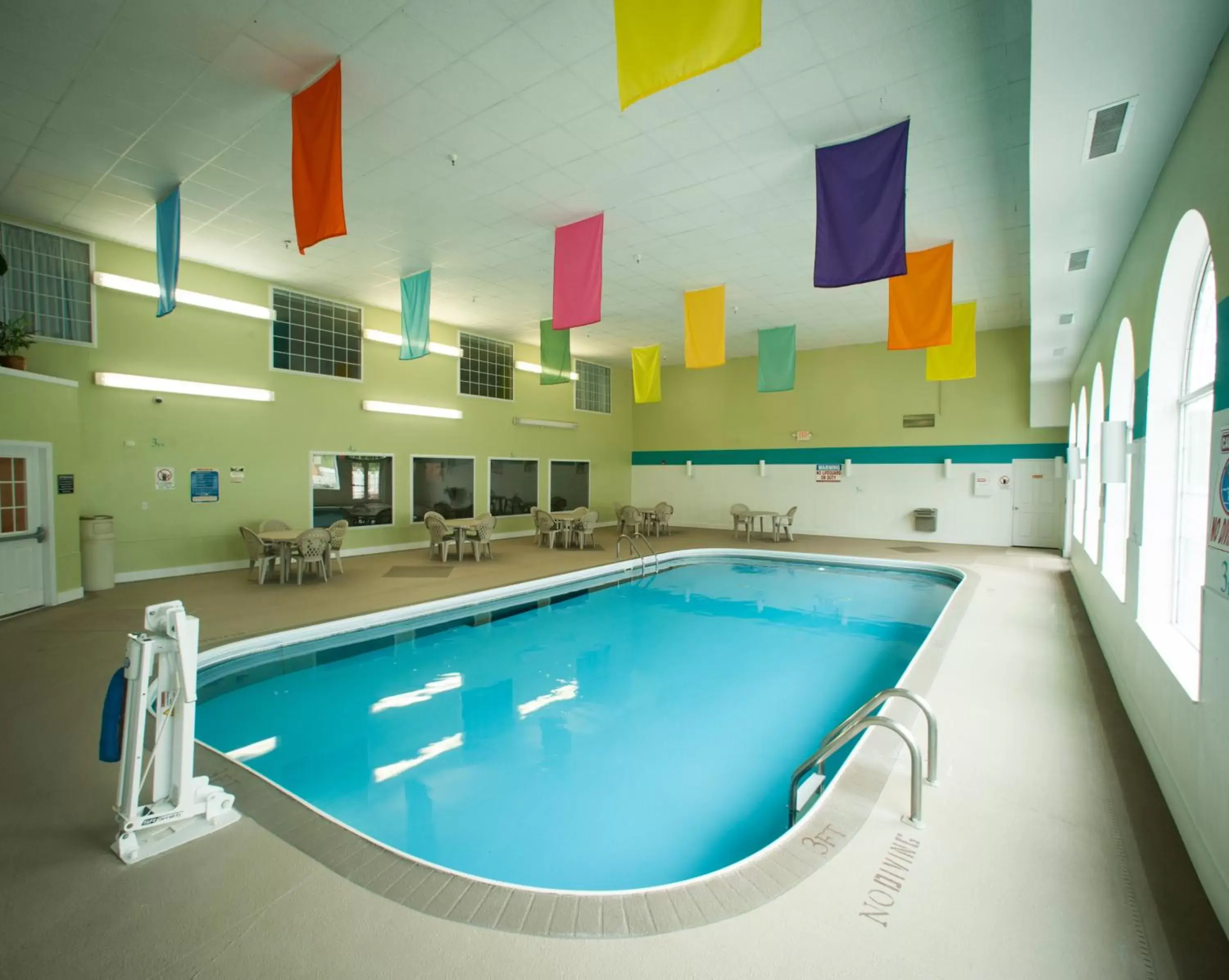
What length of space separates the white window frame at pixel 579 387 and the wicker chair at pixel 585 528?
15.0 ft

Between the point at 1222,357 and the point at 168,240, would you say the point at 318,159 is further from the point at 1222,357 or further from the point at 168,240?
the point at 1222,357

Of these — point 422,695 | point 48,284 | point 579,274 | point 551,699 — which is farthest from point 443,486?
point 551,699

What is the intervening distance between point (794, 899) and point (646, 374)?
36.3 feet

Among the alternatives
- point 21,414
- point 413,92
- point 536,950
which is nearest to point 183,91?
point 413,92

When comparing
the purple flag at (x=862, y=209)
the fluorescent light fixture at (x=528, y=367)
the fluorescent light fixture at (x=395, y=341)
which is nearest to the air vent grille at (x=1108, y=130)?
the purple flag at (x=862, y=209)

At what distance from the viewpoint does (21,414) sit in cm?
666

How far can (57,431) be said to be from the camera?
718 cm

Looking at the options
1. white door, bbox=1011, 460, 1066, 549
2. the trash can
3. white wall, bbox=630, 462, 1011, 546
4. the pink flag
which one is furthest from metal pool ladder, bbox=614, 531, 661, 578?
white door, bbox=1011, 460, 1066, 549

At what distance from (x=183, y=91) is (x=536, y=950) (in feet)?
22.1

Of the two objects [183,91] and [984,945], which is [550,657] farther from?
[183,91]

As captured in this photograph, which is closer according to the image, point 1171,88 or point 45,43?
point 1171,88

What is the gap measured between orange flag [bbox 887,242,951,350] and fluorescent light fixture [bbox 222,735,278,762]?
7666mm

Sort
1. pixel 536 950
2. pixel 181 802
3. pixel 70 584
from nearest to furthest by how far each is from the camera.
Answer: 1. pixel 536 950
2. pixel 181 802
3. pixel 70 584

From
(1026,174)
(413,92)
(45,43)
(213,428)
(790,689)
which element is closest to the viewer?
(45,43)
